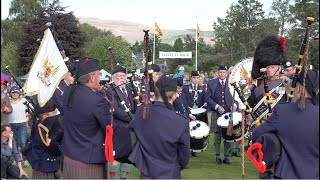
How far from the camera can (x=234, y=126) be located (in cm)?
851

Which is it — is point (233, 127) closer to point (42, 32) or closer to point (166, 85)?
point (166, 85)

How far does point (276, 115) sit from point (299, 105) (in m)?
0.27

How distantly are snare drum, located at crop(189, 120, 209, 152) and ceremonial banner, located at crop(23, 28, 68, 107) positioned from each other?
364 cm

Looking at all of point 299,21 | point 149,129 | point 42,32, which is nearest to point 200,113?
point 149,129

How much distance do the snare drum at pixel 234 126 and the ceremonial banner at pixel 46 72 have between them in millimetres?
4174

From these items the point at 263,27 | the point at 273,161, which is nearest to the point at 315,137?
the point at 273,161

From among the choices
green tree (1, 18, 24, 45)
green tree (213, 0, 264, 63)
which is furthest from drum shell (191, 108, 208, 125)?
green tree (1, 18, 24, 45)

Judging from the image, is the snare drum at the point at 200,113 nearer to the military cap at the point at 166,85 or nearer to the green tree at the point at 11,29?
the military cap at the point at 166,85

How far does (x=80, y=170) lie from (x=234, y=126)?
4.26m

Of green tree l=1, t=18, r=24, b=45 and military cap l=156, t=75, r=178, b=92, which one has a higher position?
military cap l=156, t=75, r=178, b=92

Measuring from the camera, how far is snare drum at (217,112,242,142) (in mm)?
8492

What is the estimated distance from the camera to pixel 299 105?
12.2 ft

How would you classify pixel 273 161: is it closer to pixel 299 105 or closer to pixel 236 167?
pixel 299 105

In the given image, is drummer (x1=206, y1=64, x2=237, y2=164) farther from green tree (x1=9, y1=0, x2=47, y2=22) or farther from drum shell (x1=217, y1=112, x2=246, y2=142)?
green tree (x1=9, y1=0, x2=47, y2=22)
